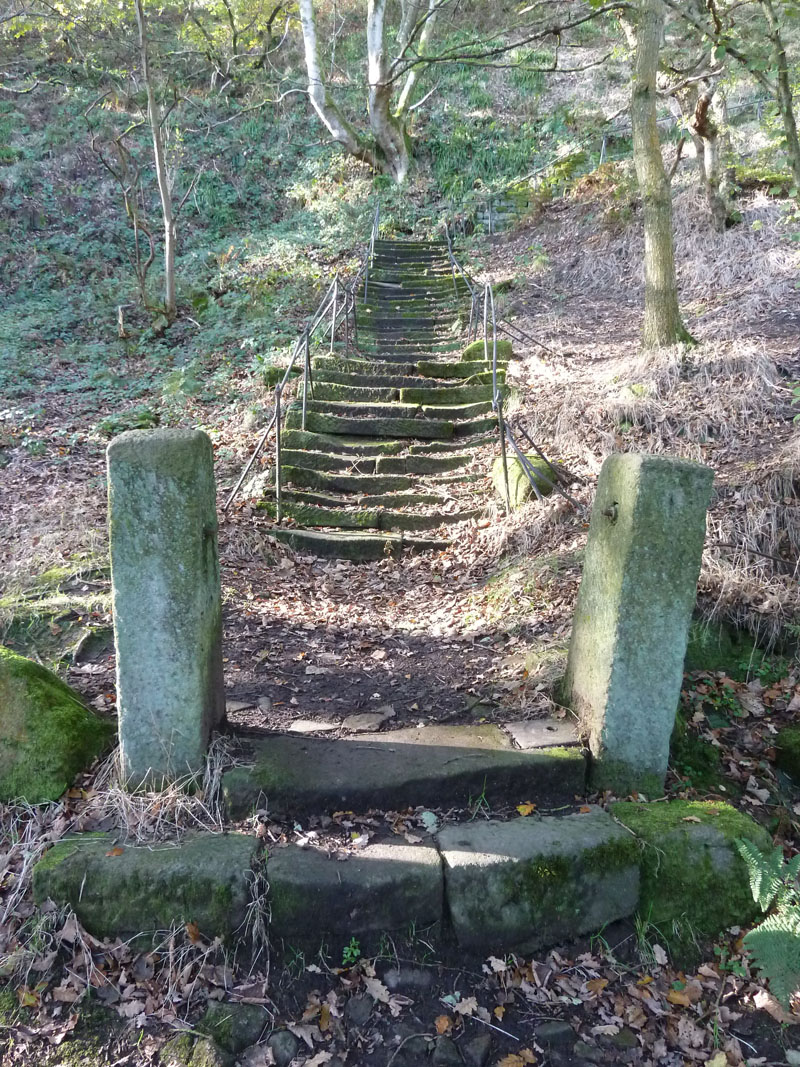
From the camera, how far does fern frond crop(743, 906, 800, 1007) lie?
223cm

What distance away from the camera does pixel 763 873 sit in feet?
8.02

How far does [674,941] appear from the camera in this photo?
262 cm

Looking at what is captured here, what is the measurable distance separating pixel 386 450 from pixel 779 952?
5.66m

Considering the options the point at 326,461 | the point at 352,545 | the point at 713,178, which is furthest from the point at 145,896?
the point at 713,178

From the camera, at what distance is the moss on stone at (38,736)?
278cm

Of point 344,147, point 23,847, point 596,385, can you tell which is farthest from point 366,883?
point 344,147

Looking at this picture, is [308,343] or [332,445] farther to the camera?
[308,343]

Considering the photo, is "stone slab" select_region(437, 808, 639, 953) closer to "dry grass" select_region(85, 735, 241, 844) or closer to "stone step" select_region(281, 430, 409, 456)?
"dry grass" select_region(85, 735, 241, 844)

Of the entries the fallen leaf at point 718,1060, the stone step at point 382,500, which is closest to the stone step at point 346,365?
the stone step at point 382,500

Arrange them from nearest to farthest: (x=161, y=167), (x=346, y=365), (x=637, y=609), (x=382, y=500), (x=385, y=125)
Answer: (x=637, y=609) < (x=382, y=500) < (x=346, y=365) < (x=161, y=167) < (x=385, y=125)

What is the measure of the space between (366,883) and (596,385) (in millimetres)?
5960

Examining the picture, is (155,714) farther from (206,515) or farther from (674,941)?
(674,941)

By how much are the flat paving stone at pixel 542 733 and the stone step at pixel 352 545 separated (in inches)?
108

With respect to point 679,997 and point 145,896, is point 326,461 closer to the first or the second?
point 145,896
